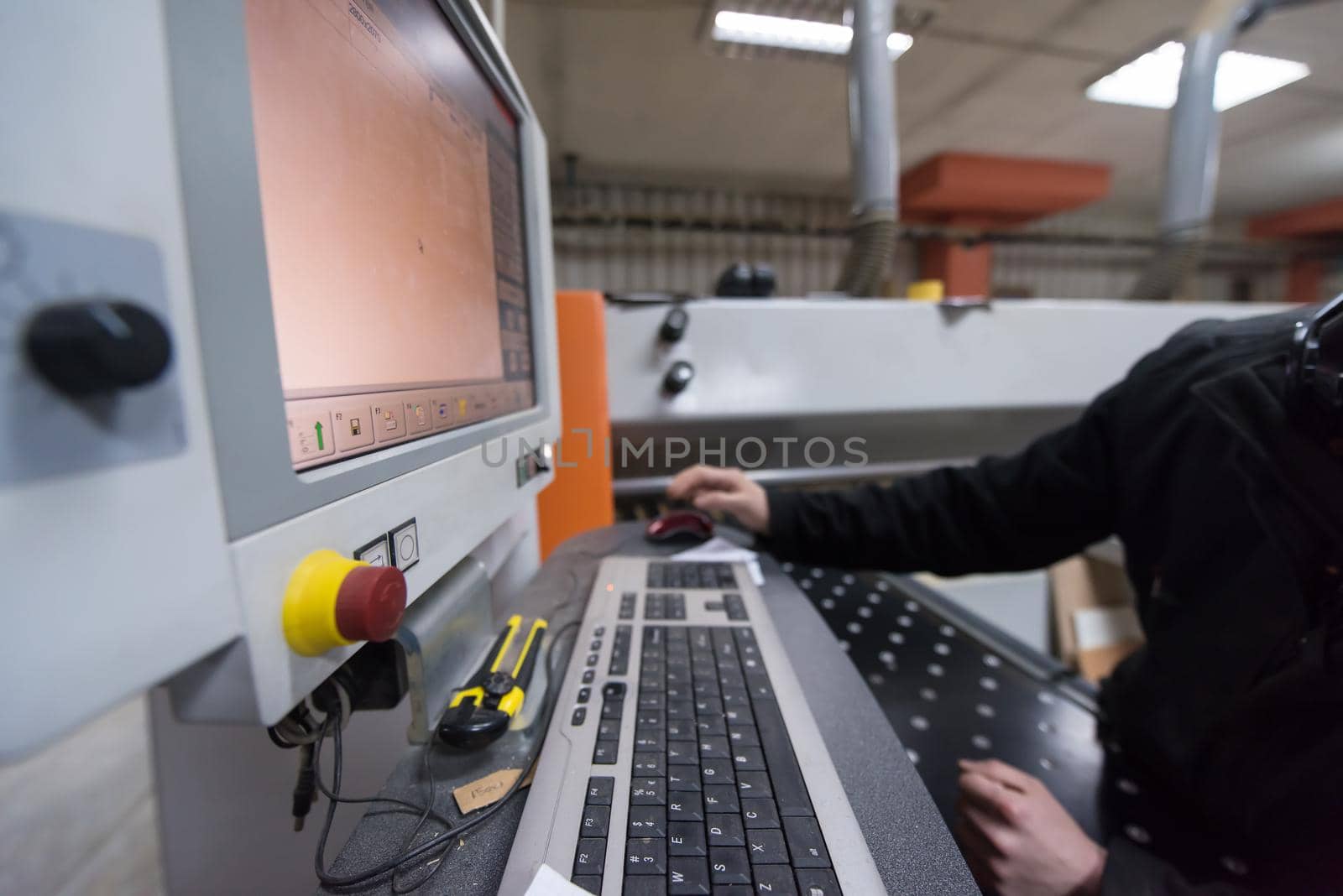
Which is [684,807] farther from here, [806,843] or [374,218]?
[374,218]

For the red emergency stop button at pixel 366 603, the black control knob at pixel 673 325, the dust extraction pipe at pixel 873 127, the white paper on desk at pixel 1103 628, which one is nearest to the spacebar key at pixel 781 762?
the red emergency stop button at pixel 366 603

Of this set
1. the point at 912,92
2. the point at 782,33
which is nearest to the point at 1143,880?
the point at 782,33

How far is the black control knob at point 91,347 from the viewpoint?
120 millimetres

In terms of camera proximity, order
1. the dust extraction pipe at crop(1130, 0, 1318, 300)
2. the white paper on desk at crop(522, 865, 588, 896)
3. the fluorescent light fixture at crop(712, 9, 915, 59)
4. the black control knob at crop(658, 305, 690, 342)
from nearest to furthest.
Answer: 1. the white paper on desk at crop(522, 865, 588, 896)
2. the black control knob at crop(658, 305, 690, 342)
3. the dust extraction pipe at crop(1130, 0, 1318, 300)
4. the fluorescent light fixture at crop(712, 9, 915, 59)

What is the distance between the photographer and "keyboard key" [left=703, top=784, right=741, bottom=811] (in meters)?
0.26

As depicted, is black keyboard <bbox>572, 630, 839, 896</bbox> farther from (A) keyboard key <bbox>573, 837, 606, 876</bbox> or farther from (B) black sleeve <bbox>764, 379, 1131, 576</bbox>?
(B) black sleeve <bbox>764, 379, 1131, 576</bbox>

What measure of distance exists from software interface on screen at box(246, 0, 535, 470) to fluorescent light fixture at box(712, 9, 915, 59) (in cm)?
142

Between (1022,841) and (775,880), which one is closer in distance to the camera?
(775,880)

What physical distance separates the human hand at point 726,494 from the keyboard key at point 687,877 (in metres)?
0.48

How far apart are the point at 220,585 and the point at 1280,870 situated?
2.36 feet

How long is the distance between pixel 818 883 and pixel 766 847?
3cm

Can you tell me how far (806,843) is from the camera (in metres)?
0.24

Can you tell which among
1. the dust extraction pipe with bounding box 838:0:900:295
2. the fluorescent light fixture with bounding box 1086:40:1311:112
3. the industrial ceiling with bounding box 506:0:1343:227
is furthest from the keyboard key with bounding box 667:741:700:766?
the fluorescent light fixture with bounding box 1086:40:1311:112

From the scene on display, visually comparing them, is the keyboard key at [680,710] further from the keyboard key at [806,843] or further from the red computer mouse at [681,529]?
the red computer mouse at [681,529]
